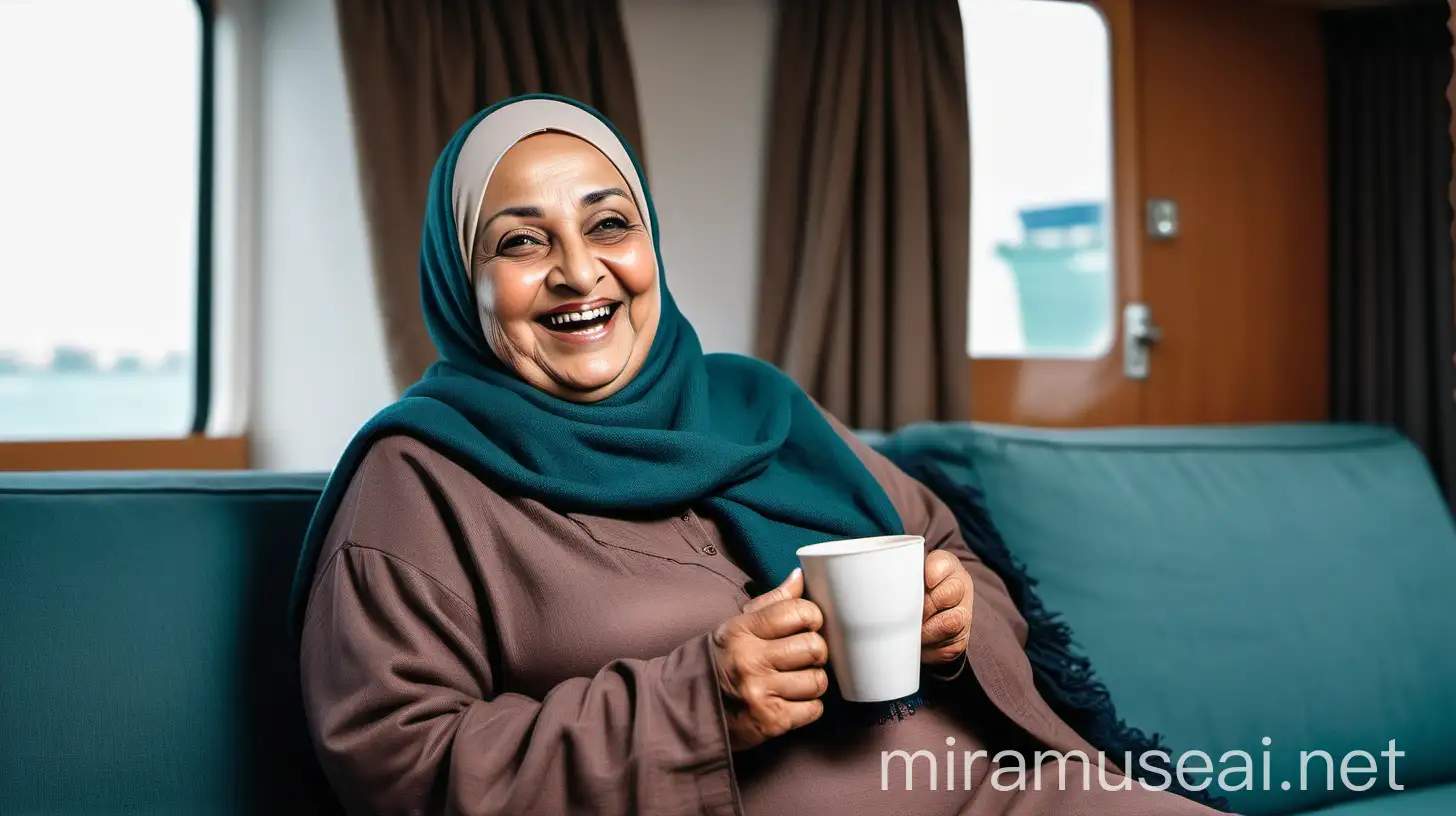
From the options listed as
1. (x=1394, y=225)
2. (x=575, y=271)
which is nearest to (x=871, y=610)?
(x=575, y=271)

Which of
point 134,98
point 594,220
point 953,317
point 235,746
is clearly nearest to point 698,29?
point 953,317

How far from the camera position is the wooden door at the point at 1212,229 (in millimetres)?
3146

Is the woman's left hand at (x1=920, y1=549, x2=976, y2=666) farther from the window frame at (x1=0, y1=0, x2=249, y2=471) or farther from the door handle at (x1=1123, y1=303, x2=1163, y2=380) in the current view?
the door handle at (x1=1123, y1=303, x2=1163, y2=380)

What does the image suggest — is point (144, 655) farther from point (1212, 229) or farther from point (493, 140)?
point (1212, 229)

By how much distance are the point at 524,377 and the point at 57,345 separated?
1.96m

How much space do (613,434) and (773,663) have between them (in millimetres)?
424

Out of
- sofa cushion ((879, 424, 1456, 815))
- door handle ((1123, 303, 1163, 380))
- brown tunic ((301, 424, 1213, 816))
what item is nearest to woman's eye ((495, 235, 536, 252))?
brown tunic ((301, 424, 1213, 816))

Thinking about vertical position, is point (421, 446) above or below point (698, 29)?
below

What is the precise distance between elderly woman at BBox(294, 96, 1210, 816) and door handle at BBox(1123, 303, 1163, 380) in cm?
193

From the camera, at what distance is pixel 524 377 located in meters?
1.30

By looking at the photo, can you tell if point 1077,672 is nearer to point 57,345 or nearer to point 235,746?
point 235,746

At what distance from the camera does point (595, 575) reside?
113 centimetres

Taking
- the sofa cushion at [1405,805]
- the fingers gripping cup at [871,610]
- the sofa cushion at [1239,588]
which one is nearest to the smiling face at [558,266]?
the fingers gripping cup at [871,610]

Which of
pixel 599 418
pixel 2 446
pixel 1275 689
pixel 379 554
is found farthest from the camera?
pixel 2 446
